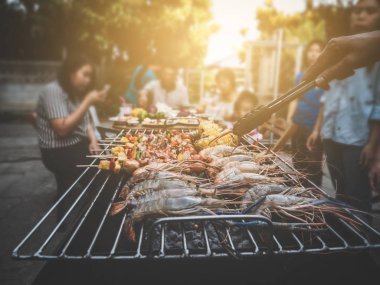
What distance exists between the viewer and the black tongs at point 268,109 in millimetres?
1880

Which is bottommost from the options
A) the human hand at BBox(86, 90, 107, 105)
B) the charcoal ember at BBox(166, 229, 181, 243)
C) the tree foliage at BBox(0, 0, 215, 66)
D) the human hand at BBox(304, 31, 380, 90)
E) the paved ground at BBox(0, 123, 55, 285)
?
the paved ground at BBox(0, 123, 55, 285)

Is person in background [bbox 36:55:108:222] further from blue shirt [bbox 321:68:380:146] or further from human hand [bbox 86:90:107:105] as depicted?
blue shirt [bbox 321:68:380:146]

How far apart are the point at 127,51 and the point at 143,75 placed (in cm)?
1041

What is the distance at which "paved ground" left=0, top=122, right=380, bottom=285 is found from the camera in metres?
3.31

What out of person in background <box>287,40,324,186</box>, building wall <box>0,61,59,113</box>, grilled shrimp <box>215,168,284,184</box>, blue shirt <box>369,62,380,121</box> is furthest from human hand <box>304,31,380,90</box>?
building wall <box>0,61,59,113</box>

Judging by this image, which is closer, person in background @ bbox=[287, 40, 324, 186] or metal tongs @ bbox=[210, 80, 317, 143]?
metal tongs @ bbox=[210, 80, 317, 143]

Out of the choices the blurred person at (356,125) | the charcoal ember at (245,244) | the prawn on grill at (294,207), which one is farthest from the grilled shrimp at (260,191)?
the blurred person at (356,125)

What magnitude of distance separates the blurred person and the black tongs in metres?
1.30

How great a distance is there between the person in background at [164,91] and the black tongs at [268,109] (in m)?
4.57

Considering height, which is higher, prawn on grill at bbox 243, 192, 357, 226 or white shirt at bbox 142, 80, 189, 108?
white shirt at bbox 142, 80, 189, 108

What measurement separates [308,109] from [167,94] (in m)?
3.55

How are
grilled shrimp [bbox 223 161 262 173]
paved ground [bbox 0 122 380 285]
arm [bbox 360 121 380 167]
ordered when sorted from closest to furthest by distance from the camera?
grilled shrimp [bbox 223 161 262 173], arm [bbox 360 121 380 167], paved ground [bbox 0 122 380 285]

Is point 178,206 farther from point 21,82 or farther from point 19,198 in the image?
point 21,82

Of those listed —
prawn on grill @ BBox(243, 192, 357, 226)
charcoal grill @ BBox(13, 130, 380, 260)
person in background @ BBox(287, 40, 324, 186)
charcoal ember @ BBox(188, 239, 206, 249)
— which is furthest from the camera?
person in background @ BBox(287, 40, 324, 186)
